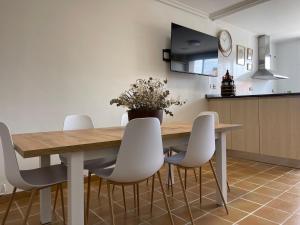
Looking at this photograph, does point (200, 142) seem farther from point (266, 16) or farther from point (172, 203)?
point (266, 16)

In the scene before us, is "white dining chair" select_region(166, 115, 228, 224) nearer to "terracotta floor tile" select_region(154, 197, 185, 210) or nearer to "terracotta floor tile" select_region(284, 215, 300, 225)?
"terracotta floor tile" select_region(154, 197, 185, 210)

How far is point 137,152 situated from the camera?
1393mm

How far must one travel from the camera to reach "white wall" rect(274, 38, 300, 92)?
6.00m

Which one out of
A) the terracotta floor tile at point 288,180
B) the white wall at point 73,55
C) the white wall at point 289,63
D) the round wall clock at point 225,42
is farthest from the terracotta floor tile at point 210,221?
the white wall at point 289,63

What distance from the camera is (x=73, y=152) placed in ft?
4.05

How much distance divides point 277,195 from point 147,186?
1351 millimetres

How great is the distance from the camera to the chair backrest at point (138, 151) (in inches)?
53.3

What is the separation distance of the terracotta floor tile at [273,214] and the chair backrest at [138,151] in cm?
112

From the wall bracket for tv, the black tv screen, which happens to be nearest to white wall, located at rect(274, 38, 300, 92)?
the black tv screen

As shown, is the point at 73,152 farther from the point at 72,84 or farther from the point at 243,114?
the point at 243,114

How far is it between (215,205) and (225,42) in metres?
3.44

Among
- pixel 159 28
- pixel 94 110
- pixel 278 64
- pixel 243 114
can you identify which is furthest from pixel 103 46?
pixel 278 64

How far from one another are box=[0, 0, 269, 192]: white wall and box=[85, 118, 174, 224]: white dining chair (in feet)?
4.83

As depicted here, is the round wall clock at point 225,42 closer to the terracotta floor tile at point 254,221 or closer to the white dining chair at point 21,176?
the terracotta floor tile at point 254,221
